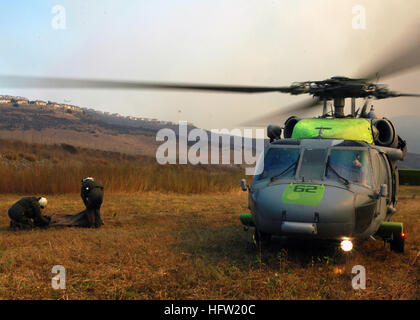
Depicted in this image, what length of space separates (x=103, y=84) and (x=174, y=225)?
519 centimetres

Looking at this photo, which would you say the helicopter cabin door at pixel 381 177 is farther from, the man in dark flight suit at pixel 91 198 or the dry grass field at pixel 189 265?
the man in dark flight suit at pixel 91 198

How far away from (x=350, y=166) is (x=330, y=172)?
340 mm

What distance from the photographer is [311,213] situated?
577 cm

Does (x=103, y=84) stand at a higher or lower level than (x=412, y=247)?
higher

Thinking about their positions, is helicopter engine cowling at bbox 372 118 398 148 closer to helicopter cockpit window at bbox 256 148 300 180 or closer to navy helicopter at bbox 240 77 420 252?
navy helicopter at bbox 240 77 420 252

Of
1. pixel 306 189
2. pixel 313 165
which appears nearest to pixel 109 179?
pixel 313 165

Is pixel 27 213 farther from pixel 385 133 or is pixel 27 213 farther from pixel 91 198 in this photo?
pixel 385 133

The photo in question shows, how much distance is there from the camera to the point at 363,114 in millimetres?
8859

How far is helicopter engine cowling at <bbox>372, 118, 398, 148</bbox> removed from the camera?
7988 millimetres

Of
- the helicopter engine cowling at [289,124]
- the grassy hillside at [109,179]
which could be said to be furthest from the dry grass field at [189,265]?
the grassy hillside at [109,179]

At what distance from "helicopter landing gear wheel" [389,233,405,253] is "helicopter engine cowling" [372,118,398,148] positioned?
178 centimetres

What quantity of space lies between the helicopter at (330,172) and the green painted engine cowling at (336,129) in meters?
0.02
